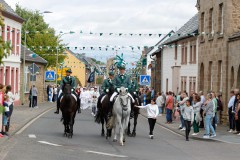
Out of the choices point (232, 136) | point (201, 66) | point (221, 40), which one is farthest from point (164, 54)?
point (232, 136)

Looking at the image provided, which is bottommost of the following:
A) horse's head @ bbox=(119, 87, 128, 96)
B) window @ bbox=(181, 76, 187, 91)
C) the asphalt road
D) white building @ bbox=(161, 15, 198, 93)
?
the asphalt road

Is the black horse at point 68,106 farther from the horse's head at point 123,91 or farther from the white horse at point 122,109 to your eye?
the horse's head at point 123,91

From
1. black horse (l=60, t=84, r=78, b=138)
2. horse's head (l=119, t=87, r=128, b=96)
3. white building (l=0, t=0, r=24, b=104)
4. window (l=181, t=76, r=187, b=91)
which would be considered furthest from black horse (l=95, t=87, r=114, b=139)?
window (l=181, t=76, r=187, b=91)

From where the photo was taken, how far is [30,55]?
211 ft

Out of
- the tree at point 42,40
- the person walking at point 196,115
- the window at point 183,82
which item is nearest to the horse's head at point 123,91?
the person walking at point 196,115

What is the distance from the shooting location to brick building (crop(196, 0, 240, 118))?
1372 inches

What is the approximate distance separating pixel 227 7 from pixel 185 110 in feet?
38.9

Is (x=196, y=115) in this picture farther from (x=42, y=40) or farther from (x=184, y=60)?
(x=42, y=40)

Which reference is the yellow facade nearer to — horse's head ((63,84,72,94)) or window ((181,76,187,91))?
window ((181,76,187,91))

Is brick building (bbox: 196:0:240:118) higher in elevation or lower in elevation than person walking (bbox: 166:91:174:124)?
higher

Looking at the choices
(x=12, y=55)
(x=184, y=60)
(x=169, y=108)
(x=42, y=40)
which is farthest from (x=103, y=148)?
(x=42, y=40)

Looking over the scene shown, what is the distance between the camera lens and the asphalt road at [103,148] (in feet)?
57.3

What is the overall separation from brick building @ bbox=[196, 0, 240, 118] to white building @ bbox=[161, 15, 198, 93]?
3.85 m

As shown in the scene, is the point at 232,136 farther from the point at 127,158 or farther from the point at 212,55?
the point at 212,55
